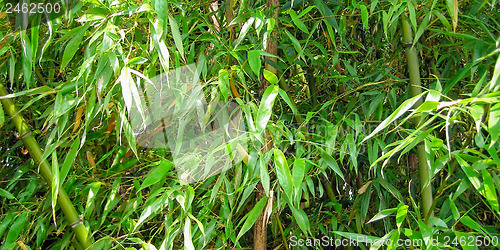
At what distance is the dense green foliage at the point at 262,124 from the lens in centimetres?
71

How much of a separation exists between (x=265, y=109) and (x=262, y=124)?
1.4 inches

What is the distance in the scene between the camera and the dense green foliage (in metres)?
0.71

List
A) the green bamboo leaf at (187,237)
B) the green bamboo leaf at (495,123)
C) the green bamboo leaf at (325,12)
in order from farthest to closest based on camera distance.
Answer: the green bamboo leaf at (325,12) < the green bamboo leaf at (187,237) < the green bamboo leaf at (495,123)

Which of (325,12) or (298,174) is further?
(325,12)

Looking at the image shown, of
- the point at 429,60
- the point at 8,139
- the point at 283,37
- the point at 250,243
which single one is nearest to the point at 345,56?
the point at 429,60

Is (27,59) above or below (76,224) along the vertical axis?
above

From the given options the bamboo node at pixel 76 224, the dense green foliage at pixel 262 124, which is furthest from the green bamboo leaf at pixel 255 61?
the bamboo node at pixel 76 224

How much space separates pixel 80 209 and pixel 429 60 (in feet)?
3.41

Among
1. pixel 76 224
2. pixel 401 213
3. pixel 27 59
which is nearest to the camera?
pixel 401 213

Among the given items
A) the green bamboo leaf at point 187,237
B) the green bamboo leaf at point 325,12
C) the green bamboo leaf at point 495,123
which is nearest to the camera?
the green bamboo leaf at point 495,123

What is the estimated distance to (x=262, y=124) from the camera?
685mm

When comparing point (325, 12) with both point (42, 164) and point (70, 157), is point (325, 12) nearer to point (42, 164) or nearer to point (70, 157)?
point (70, 157)

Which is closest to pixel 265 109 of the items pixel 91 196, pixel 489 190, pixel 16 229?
pixel 489 190

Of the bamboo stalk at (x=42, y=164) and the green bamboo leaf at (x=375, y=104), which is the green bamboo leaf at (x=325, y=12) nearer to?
the green bamboo leaf at (x=375, y=104)
